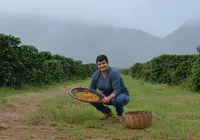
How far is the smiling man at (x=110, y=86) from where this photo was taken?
611cm

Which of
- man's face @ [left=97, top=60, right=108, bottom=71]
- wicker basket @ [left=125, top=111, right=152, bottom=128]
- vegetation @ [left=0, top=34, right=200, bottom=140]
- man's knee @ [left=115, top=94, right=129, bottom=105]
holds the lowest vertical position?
vegetation @ [left=0, top=34, right=200, bottom=140]

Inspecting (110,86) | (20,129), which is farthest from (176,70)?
(20,129)

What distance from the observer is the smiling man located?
6.11 metres

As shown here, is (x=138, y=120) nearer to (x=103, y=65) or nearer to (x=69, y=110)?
(x=103, y=65)

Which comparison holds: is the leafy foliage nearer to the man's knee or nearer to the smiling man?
the smiling man

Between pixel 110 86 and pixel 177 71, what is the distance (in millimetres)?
13858

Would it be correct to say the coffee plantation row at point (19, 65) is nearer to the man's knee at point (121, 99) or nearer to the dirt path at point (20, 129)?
the dirt path at point (20, 129)

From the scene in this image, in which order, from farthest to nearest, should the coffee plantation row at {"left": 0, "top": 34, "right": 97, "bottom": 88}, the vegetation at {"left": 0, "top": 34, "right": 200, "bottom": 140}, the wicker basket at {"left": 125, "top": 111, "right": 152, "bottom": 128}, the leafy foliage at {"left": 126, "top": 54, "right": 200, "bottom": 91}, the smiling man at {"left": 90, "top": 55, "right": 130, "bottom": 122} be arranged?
the leafy foliage at {"left": 126, "top": 54, "right": 200, "bottom": 91} < the coffee plantation row at {"left": 0, "top": 34, "right": 97, "bottom": 88} < the smiling man at {"left": 90, "top": 55, "right": 130, "bottom": 122} < the wicker basket at {"left": 125, "top": 111, "right": 152, "bottom": 128} < the vegetation at {"left": 0, "top": 34, "right": 200, "bottom": 140}

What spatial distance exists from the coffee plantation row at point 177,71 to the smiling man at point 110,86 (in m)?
9.27

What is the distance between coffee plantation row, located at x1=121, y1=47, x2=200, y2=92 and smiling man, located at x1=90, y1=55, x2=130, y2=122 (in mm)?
9268

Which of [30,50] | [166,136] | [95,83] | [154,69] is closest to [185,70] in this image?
[154,69]

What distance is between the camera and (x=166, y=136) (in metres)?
4.93

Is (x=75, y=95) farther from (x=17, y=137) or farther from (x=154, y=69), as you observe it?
(x=154, y=69)

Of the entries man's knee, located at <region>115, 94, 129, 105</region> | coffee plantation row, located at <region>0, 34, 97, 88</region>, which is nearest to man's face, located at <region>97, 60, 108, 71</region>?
man's knee, located at <region>115, 94, 129, 105</region>
